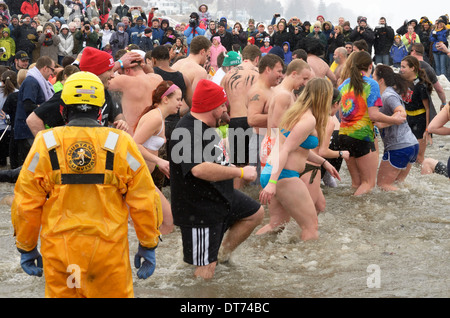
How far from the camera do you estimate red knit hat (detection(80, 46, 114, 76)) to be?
5.58 meters

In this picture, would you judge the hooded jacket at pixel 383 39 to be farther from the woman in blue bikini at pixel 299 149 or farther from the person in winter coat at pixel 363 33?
the woman in blue bikini at pixel 299 149

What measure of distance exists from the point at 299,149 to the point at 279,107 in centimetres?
80

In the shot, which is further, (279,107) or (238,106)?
(238,106)

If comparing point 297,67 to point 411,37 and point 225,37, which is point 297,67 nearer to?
point 225,37

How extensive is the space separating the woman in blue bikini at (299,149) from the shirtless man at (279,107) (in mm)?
463

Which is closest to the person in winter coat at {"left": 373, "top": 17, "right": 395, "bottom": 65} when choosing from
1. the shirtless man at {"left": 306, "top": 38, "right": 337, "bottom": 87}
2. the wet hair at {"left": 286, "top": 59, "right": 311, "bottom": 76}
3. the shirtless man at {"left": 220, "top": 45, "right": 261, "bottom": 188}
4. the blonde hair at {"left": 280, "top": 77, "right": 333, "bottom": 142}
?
the shirtless man at {"left": 306, "top": 38, "right": 337, "bottom": 87}

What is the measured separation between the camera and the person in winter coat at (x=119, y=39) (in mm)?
17156

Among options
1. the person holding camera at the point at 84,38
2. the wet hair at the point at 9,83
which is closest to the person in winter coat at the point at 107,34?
the person holding camera at the point at 84,38

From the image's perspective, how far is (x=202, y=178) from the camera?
4.51m

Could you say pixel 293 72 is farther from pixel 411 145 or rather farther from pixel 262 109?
pixel 411 145

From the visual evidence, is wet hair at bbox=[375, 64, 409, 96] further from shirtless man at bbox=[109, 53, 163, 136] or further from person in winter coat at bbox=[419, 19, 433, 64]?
person in winter coat at bbox=[419, 19, 433, 64]

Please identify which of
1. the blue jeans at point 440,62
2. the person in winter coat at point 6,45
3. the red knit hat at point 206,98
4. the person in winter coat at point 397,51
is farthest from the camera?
the person in winter coat at point 397,51

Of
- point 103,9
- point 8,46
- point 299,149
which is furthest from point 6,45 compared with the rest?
point 299,149

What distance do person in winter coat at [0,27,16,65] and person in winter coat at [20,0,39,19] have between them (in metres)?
3.88
